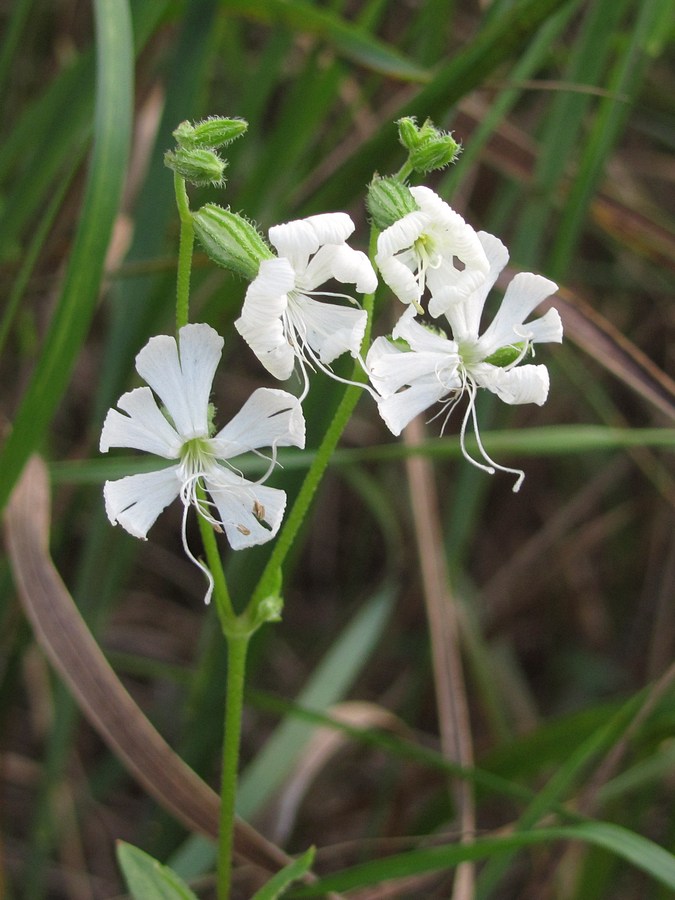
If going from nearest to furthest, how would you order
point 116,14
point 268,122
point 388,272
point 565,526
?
Result: point 388,272, point 116,14, point 565,526, point 268,122

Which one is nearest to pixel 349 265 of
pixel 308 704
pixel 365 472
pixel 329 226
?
pixel 329 226

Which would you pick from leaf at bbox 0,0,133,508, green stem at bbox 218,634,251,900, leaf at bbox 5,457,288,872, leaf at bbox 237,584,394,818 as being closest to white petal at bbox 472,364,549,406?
green stem at bbox 218,634,251,900

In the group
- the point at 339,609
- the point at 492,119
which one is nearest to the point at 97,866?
the point at 339,609

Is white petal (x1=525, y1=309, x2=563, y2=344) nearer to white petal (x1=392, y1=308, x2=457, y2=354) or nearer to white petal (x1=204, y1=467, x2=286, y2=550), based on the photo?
white petal (x1=392, y1=308, x2=457, y2=354)

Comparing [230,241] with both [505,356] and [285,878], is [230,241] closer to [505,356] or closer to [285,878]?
→ [505,356]

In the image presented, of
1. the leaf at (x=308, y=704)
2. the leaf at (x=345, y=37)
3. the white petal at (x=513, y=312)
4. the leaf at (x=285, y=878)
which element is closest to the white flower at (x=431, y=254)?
the white petal at (x=513, y=312)

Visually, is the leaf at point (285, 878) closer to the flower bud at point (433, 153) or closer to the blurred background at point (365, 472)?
the blurred background at point (365, 472)

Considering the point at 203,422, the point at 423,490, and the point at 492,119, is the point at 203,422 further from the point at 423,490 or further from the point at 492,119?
the point at 423,490
